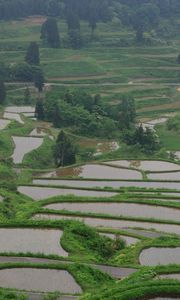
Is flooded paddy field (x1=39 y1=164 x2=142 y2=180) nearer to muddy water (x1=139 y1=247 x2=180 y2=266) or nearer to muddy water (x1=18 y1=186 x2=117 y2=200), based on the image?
muddy water (x1=18 y1=186 x2=117 y2=200)

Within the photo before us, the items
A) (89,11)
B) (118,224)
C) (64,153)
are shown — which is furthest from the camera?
(89,11)

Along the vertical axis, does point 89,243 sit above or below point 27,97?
above

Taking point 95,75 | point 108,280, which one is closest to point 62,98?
point 95,75

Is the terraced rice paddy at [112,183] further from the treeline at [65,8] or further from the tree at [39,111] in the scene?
the treeline at [65,8]

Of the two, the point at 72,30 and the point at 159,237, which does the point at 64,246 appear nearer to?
the point at 159,237

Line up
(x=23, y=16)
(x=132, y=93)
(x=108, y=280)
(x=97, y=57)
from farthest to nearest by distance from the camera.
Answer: (x=23, y=16) < (x=97, y=57) < (x=132, y=93) < (x=108, y=280)

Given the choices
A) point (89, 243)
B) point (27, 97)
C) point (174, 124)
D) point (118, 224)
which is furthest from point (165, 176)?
point (27, 97)

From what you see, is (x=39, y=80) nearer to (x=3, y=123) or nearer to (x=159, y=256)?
(x=3, y=123)
